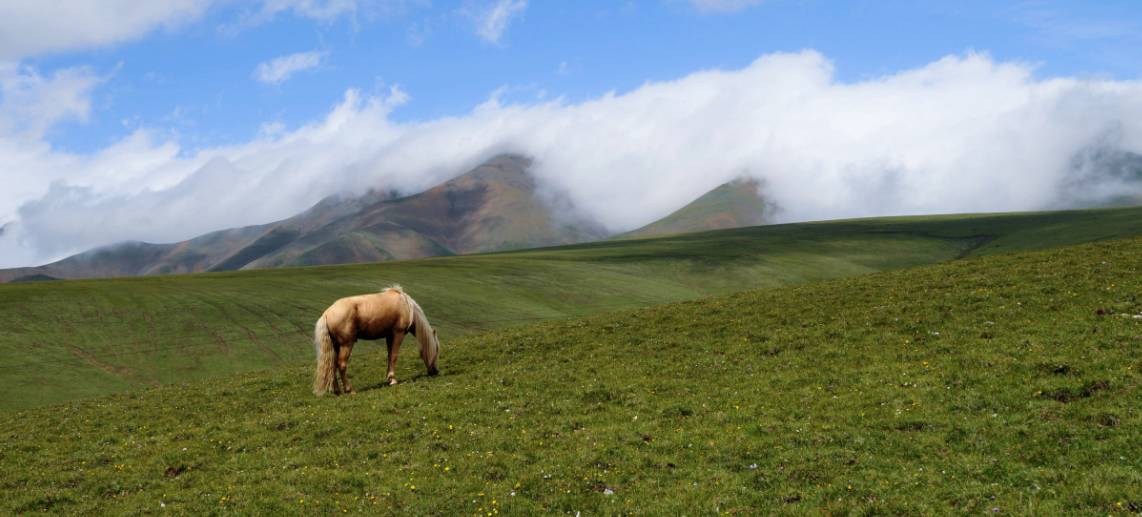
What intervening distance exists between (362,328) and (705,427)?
15.8 m

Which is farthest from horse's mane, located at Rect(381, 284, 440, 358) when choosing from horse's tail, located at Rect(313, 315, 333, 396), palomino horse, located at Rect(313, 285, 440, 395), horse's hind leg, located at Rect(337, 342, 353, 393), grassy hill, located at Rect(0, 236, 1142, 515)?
horse's tail, located at Rect(313, 315, 333, 396)

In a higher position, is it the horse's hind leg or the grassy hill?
the horse's hind leg

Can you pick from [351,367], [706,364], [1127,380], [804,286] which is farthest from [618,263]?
[1127,380]

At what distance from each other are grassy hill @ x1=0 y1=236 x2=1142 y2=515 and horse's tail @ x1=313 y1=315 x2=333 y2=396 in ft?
2.54

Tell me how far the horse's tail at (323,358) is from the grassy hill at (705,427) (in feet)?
2.54

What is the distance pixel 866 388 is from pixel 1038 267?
21.3 m

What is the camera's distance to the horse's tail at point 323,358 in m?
28.3

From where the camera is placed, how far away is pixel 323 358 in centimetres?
2869

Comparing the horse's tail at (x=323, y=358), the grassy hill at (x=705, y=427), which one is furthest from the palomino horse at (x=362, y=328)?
the grassy hill at (x=705, y=427)

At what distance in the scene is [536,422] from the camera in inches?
859

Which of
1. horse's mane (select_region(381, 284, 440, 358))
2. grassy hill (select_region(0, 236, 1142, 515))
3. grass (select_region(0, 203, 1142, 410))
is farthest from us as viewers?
grass (select_region(0, 203, 1142, 410))

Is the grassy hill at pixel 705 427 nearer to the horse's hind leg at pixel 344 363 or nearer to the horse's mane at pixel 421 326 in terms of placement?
the horse's hind leg at pixel 344 363

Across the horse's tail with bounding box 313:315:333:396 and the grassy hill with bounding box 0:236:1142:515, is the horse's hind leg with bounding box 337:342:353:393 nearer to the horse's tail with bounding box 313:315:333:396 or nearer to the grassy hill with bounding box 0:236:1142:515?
the horse's tail with bounding box 313:315:333:396

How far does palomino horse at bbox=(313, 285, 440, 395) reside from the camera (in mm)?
28484
